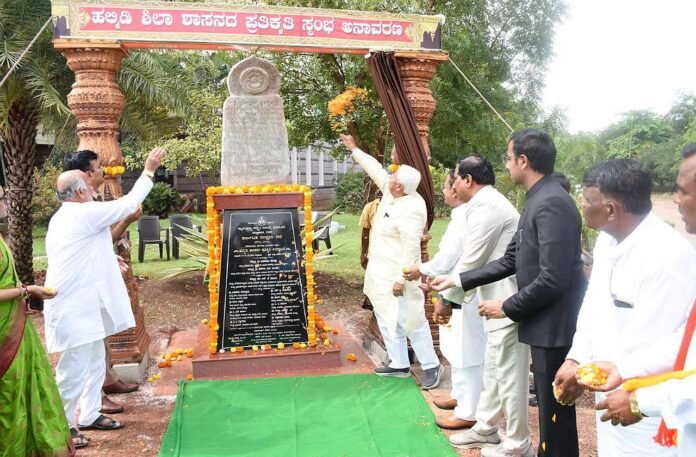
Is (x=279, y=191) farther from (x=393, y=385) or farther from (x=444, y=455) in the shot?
(x=444, y=455)

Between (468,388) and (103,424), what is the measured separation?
8.35ft

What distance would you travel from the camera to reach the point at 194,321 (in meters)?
7.38

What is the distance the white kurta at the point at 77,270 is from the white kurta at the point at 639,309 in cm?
286

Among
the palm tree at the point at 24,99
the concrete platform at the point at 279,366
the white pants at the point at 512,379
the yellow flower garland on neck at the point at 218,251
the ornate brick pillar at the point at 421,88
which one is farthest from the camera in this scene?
the palm tree at the point at 24,99

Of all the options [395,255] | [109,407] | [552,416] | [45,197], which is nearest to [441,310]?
[552,416]

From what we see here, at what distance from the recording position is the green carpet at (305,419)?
12.3 feet

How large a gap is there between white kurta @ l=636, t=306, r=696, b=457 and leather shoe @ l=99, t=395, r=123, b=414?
384 cm

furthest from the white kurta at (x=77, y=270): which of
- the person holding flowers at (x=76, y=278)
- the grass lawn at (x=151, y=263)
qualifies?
the grass lawn at (x=151, y=263)

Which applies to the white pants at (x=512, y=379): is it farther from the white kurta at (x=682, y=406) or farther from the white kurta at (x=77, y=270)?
the white kurta at (x=77, y=270)

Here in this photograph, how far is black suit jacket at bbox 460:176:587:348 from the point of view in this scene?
282 cm

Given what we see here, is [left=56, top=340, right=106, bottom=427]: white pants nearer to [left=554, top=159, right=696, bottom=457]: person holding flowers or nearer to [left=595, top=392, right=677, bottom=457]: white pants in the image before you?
[left=554, top=159, right=696, bottom=457]: person holding flowers

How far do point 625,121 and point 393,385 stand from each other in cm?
2622

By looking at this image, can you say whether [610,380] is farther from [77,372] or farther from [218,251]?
[218,251]

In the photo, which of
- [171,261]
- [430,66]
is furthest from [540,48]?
[171,261]
